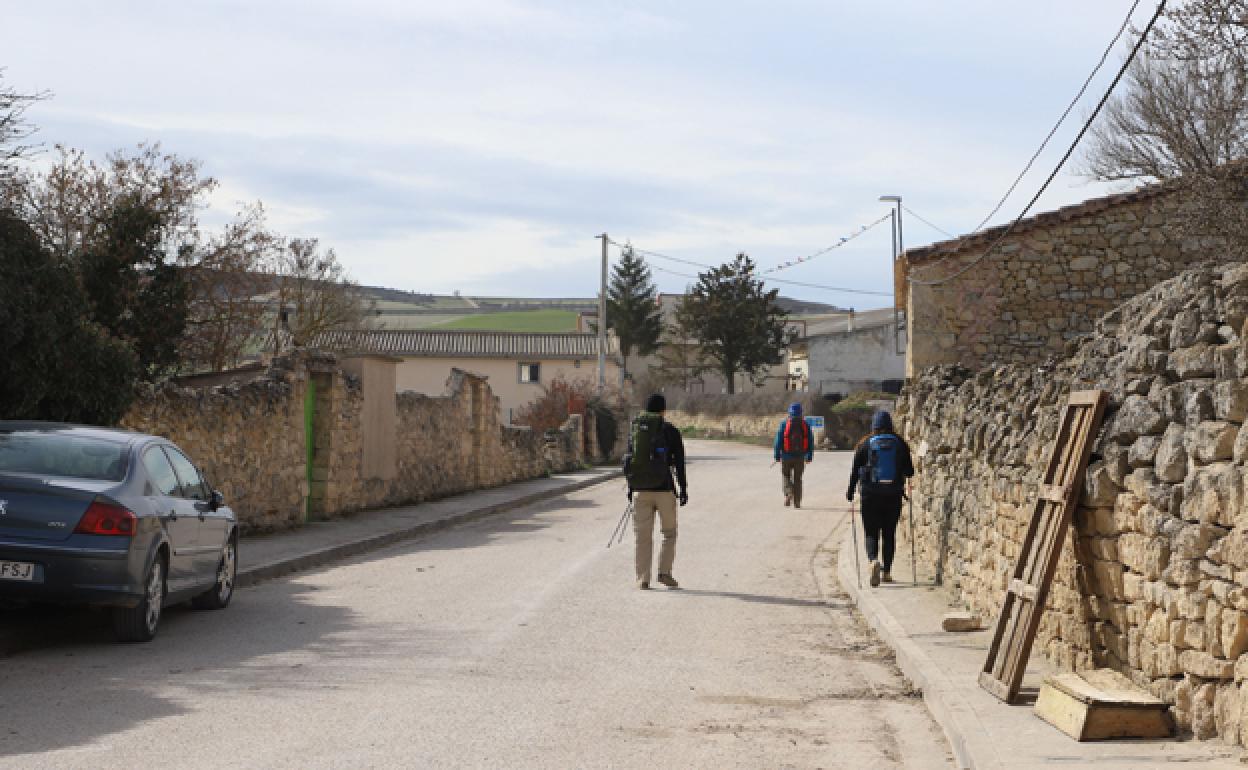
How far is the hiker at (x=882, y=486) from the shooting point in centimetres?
1345

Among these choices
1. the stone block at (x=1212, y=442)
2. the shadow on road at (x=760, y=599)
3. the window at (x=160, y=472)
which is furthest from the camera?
the shadow on road at (x=760, y=599)

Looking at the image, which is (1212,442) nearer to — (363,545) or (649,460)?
(649,460)

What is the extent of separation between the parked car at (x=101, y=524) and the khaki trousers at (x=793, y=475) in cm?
1501

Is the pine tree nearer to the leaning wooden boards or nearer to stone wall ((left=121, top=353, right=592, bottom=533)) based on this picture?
stone wall ((left=121, top=353, right=592, bottom=533))

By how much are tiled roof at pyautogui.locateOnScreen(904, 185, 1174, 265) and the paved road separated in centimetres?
895

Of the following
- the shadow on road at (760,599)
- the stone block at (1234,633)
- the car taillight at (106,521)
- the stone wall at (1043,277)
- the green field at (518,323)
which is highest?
the green field at (518,323)

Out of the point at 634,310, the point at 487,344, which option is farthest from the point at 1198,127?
the point at 634,310

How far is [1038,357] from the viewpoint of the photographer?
21391mm

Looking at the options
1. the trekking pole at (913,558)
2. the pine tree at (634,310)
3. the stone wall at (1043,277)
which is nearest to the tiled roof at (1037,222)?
the stone wall at (1043,277)

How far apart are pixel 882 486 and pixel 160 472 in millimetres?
6911

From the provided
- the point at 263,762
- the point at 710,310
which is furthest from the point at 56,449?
the point at 710,310

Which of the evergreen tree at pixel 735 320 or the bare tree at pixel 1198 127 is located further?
the evergreen tree at pixel 735 320

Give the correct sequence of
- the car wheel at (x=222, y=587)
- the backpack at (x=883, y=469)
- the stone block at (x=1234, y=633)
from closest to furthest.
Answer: the stone block at (x=1234, y=633) < the car wheel at (x=222, y=587) < the backpack at (x=883, y=469)

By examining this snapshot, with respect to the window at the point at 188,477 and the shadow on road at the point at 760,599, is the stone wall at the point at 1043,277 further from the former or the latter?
the window at the point at 188,477
